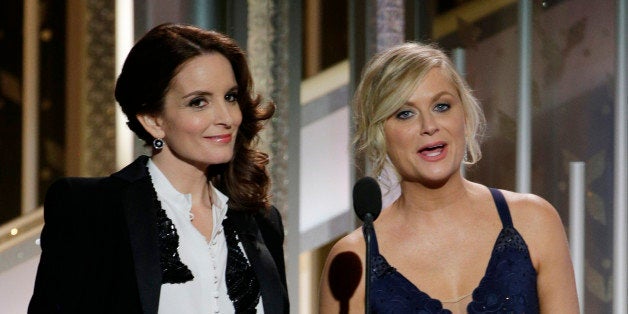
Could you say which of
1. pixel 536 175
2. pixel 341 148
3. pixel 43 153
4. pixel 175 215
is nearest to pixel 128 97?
pixel 175 215

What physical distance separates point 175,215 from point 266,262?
0.81ft

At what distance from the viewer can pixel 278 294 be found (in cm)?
245

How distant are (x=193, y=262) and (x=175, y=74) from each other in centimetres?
41

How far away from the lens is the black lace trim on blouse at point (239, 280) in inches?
93.3

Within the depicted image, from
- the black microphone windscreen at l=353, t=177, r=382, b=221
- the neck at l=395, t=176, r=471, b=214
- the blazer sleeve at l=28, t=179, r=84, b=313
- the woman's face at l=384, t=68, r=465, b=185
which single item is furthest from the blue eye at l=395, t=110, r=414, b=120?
the blazer sleeve at l=28, t=179, r=84, b=313

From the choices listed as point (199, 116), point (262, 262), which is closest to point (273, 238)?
point (262, 262)

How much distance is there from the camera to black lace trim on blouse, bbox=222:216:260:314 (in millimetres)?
2369

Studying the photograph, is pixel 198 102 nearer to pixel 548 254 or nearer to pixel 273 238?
pixel 273 238

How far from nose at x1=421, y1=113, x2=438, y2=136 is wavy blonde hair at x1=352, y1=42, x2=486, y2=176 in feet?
0.22

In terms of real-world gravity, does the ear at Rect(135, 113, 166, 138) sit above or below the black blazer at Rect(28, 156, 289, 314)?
above

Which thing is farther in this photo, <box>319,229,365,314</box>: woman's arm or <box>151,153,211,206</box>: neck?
<box>319,229,365,314</box>: woman's arm

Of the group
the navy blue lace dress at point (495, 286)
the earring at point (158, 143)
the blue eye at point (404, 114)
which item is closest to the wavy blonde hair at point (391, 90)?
the blue eye at point (404, 114)

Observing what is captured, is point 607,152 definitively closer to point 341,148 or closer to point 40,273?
point 341,148

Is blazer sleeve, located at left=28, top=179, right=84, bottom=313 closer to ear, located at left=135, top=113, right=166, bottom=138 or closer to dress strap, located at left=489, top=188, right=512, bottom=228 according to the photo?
ear, located at left=135, top=113, right=166, bottom=138
